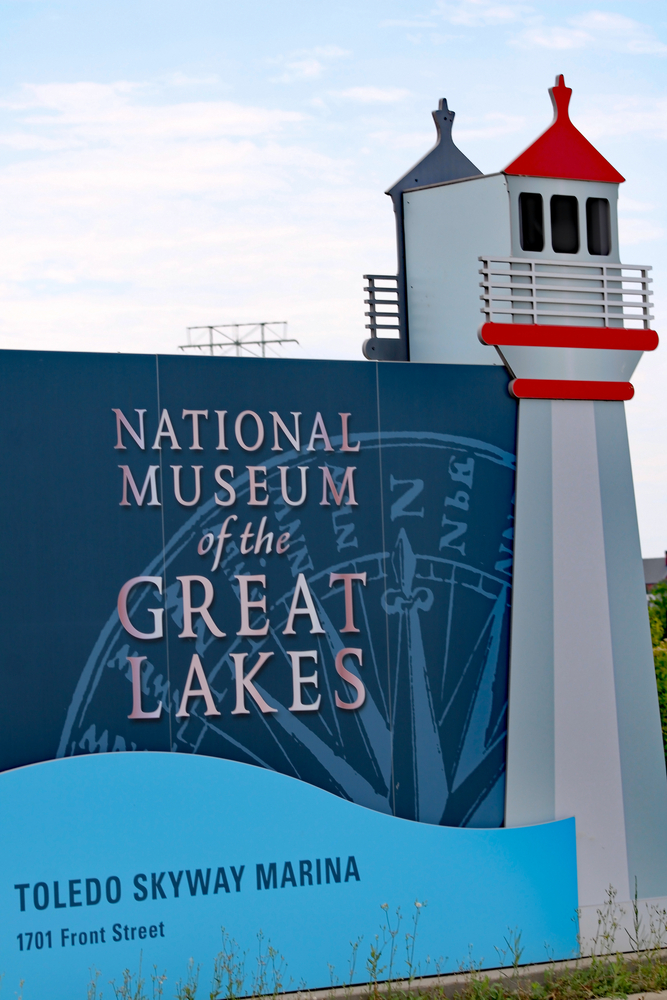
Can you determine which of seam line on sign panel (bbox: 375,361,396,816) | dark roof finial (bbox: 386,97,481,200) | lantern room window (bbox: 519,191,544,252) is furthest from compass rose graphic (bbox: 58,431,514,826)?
dark roof finial (bbox: 386,97,481,200)

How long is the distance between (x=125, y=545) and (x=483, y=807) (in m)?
3.51

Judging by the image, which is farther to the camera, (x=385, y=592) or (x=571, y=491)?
(x=571, y=491)

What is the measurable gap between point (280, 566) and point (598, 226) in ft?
14.2

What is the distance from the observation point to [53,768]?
26.0 feet

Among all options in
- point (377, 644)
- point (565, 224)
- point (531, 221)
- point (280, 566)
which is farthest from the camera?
point (565, 224)

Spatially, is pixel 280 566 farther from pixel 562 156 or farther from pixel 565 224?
pixel 562 156

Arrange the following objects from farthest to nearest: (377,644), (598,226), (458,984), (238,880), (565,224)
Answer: (598,226) < (565,224) < (377,644) < (458,984) < (238,880)

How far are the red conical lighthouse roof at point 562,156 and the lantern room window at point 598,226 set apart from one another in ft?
0.71

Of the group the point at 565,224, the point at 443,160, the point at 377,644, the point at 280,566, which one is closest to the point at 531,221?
the point at 565,224

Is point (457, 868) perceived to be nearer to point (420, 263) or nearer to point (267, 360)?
point (267, 360)

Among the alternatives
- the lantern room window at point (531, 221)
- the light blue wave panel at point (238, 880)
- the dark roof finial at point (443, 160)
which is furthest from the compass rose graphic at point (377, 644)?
the dark roof finial at point (443, 160)

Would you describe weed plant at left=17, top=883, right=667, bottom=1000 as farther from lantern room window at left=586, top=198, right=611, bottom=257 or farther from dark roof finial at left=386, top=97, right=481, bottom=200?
dark roof finial at left=386, top=97, right=481, bottom=200

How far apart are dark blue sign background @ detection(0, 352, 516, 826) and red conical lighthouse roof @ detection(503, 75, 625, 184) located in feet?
6.26

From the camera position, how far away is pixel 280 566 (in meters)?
8.73
